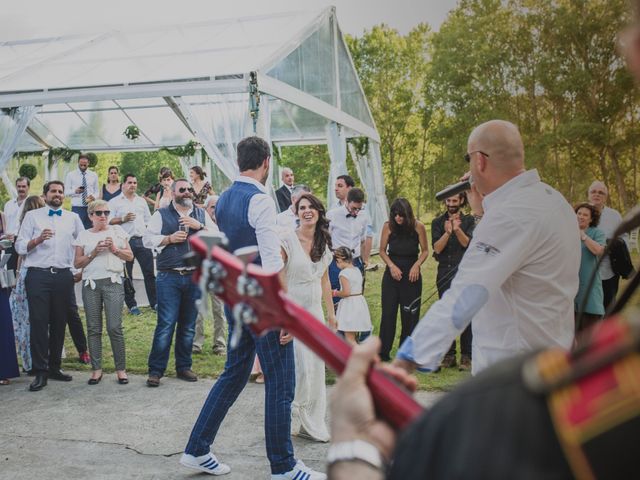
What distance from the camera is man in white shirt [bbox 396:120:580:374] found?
2176 millimetres

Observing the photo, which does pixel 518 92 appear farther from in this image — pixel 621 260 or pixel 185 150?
pixel 621 260

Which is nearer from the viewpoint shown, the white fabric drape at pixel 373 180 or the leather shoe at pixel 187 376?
the leather shoe at pixel 187 376

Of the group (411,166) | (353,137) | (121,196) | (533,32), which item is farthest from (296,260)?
(411,166)

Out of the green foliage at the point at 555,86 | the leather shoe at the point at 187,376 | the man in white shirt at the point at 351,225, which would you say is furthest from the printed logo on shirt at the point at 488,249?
the green foliage at the point at 555,86

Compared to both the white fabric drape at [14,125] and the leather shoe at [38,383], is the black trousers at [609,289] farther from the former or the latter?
the white fabric drape at [14,125]

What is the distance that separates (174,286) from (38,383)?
5.61ft

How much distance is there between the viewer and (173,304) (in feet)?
22.3

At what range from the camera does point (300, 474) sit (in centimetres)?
423

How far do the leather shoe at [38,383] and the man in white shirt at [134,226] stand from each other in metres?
3.89

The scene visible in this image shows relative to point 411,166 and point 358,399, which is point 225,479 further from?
point 411,166

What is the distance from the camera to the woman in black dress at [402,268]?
7438 mm

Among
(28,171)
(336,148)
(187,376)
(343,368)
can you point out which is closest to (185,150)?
(28,171)

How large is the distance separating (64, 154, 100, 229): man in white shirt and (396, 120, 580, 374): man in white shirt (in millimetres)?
10685

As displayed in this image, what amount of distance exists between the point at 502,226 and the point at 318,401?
125 inches
